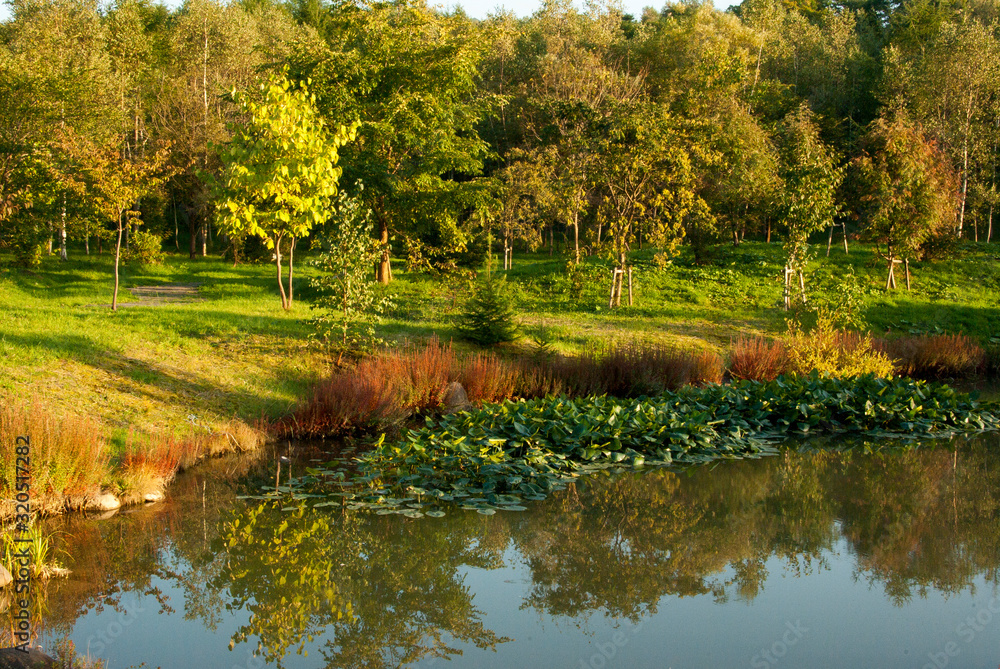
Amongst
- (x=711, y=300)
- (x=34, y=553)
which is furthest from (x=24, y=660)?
(x=711, y=300)

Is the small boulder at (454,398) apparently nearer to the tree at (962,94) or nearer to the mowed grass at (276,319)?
the mowed grass at (276,319)

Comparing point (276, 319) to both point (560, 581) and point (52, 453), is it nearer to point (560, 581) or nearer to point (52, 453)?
point (52, 453)

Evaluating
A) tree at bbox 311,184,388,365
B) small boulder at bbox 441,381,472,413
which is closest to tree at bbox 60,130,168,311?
tree at bbox 311,184,388,365

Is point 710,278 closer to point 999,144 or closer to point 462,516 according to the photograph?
point 462,516

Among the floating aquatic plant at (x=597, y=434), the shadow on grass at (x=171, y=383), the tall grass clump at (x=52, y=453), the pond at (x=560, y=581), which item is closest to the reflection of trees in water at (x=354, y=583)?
the pond at (x=560, y=581)

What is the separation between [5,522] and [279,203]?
10.2 m

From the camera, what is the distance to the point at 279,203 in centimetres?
1616

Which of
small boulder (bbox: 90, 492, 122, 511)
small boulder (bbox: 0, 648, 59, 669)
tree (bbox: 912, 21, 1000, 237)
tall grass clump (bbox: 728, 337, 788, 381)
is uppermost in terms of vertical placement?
tree (bbox: 912, 21, 1000, 237)

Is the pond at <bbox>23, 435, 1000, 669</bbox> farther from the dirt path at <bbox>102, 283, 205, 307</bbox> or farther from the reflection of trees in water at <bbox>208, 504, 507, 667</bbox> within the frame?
the dirt path at <bbox>102, 283, 205, 307</bbox>

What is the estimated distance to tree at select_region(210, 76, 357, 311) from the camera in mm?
14617

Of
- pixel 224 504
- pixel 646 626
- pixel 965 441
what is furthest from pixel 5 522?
pixel 965 441

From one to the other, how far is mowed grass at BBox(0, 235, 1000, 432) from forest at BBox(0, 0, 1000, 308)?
1.05 m

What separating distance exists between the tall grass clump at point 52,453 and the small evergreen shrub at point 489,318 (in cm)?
841

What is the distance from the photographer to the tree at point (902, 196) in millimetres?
22500
